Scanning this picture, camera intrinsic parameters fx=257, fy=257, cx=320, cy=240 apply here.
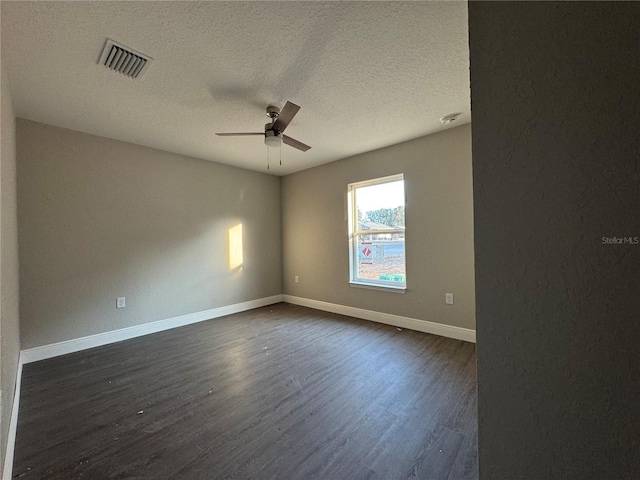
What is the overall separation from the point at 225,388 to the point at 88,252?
239 cm

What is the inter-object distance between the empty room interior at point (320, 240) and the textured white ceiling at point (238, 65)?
2 centimetres

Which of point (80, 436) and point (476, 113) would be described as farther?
point (80, 436)

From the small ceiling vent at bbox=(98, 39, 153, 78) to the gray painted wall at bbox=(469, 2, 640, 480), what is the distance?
81.0 inches

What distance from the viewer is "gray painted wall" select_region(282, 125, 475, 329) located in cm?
301

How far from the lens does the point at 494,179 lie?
821 mm

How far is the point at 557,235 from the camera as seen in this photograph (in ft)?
2.37

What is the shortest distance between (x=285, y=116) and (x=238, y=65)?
492 mm

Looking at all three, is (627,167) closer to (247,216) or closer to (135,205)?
(135,205)

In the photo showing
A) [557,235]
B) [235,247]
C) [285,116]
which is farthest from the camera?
[235,247]

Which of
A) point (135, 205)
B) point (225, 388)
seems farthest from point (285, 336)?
point (135, 205)

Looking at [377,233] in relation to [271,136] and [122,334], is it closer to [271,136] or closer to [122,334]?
[271,136]

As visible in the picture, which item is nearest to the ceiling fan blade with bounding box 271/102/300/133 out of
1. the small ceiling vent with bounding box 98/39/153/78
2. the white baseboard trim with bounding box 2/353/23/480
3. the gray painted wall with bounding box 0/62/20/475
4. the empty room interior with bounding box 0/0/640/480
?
the empty room interior with bounding box 0/0/640/480

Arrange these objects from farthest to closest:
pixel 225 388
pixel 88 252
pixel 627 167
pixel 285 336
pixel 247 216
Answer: pixel 247 216 < pixel 285 336 < pixel 88 252 < pixel 225 388 < pixel 627 167

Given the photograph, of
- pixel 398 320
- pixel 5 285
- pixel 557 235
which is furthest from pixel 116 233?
pixel 557 235
